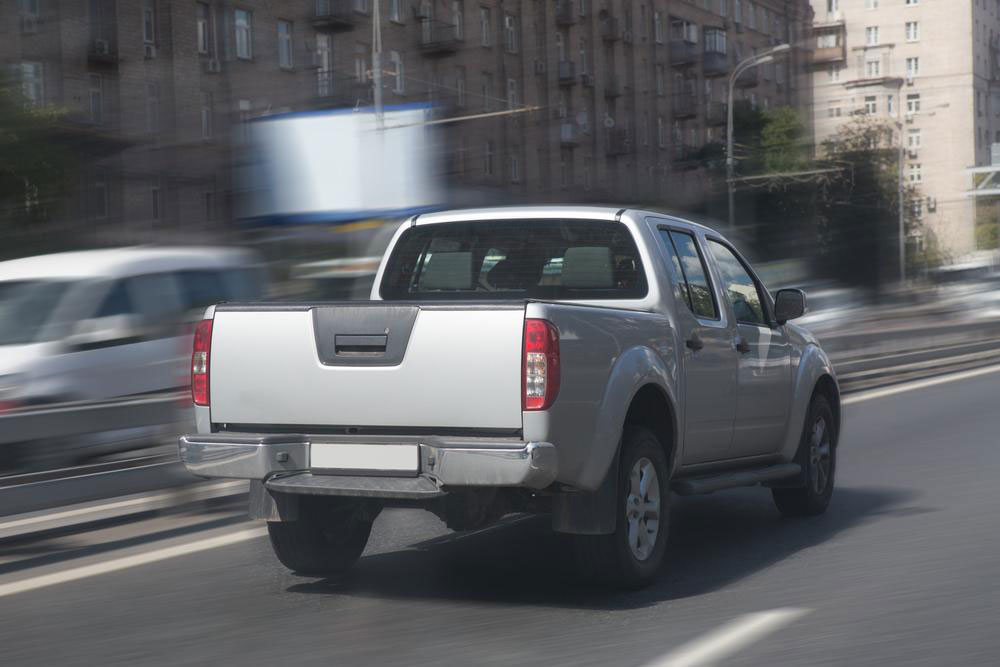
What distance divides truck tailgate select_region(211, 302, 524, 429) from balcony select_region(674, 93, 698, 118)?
149 feet

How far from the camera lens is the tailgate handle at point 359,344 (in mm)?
6031

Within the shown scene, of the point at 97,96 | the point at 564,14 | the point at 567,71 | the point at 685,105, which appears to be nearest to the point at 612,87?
the point at 567,71

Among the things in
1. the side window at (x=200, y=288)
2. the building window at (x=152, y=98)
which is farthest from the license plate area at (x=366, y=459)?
the building window at (x=152, y=98)

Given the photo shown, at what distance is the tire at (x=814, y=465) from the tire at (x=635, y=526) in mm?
2014

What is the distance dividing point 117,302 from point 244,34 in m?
32.2

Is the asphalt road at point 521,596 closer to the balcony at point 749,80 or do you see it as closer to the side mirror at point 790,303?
the side mirror at point 790,303

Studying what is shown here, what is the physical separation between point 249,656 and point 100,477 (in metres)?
2.96

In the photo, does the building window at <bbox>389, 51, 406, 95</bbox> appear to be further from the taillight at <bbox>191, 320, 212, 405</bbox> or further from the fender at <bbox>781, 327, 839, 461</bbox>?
the taillight at <bbox>191, 320, 212, 405</bbox>

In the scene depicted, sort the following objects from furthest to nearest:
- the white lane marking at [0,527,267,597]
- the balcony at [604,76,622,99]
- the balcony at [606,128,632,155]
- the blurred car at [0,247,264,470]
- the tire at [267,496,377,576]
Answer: the balcony at [604,76,622,99]
the balcony at [606,128,632,155]
the blurred car at [0,247,264,470]
the white lane marking at [0,527,267,597]
the tire at [267,496,377,576]

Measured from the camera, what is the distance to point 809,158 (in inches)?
1470

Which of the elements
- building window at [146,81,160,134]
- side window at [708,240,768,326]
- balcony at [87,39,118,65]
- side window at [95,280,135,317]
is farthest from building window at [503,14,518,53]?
side window at [708,240,768,326]

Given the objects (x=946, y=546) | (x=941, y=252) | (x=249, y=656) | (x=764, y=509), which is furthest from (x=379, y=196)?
(x=941, y=252)

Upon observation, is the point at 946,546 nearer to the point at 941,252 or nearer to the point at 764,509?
the point at 764,509

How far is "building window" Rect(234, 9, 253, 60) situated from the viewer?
4353 centimetres
